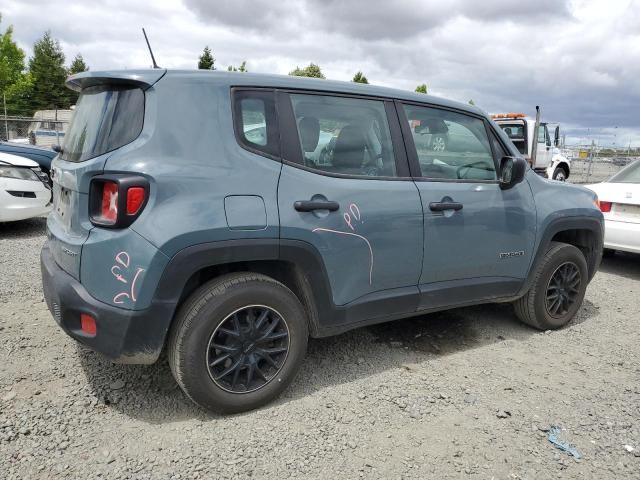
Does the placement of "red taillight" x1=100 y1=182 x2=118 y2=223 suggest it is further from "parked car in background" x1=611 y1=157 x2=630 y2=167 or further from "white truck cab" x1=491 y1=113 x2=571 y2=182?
"parked car in background" x1=611 y1=157 x2=630 y2=167

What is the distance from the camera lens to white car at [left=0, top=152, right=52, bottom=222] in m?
6.75

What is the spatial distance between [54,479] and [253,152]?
1.77m

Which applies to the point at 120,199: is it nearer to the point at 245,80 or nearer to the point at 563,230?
the point at 245,80

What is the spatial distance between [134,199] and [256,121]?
0.78 m

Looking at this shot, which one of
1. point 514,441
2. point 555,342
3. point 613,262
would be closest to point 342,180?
point 514,441

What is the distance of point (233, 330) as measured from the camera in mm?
2729

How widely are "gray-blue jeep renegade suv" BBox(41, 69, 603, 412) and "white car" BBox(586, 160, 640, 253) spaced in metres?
3.27

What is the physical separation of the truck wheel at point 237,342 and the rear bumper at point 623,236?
4.85 metres

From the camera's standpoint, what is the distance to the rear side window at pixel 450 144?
3410 mm

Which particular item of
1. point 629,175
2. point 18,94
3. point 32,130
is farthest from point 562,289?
point 18,94

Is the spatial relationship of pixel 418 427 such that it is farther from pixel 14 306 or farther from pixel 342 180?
pixel 14 306

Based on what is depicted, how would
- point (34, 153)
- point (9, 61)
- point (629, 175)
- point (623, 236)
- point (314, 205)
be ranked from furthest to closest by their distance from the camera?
1. point (9, 61)
2. point (34, 153)
3. point (629, 175)
4. point (623, 236)
5. point (314, 205)

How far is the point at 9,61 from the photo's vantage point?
33.1 m

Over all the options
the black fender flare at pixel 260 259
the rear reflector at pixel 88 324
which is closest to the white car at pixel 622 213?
the black fender flare at pixel 260 259
